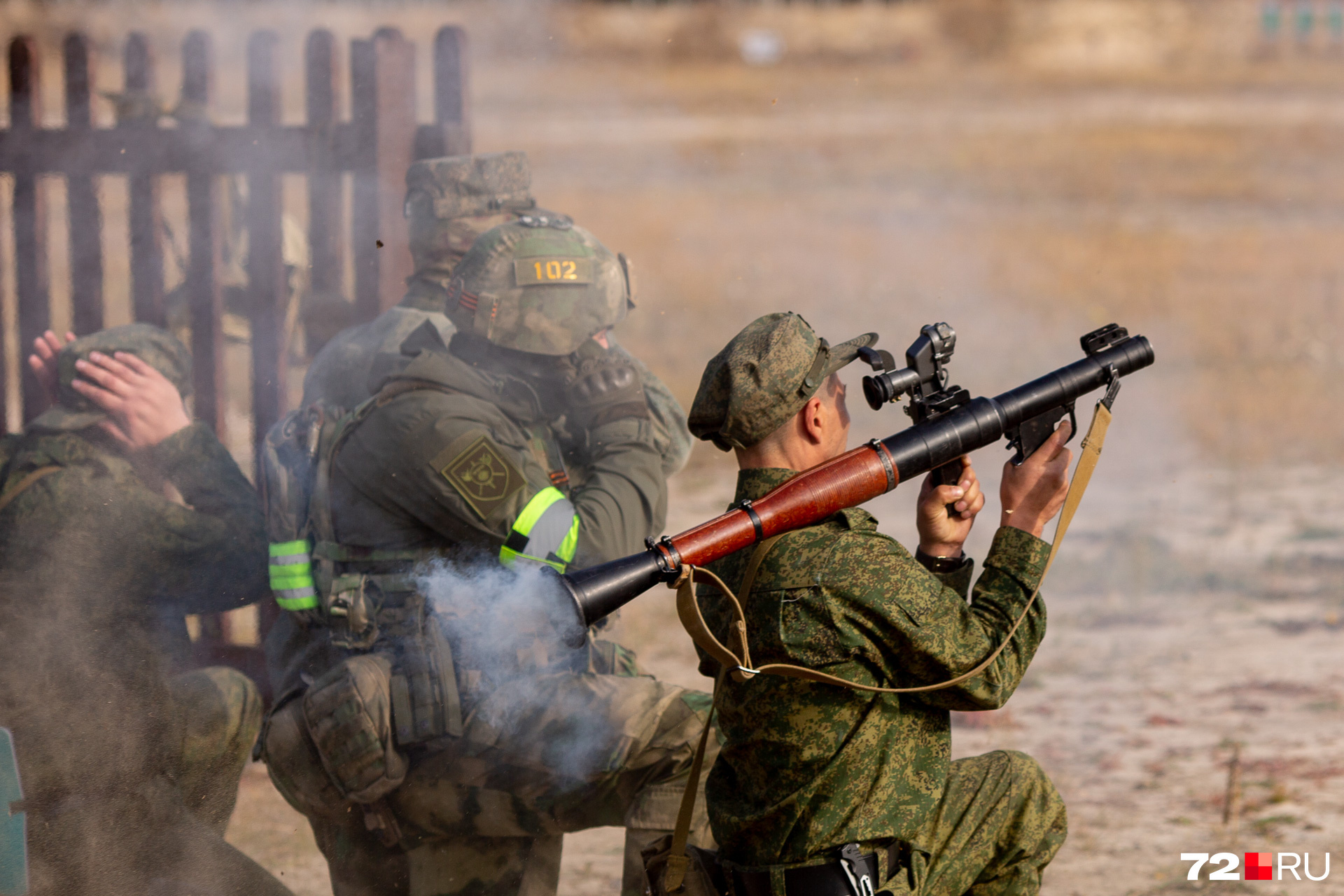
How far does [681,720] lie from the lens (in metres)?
3.54

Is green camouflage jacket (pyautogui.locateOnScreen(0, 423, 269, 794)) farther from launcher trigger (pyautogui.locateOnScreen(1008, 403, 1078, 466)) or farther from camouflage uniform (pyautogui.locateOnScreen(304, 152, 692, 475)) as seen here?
launcher trigger (pyautogui.locateOnScreen(1008, 403, 1078, 466))

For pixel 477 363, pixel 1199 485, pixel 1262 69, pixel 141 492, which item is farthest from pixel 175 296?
pixel 1262 69

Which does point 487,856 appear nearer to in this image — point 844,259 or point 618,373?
point 618,373

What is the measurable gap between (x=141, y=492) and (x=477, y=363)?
103cm

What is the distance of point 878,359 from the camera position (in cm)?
281

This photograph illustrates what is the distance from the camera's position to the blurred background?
5133 millimetres

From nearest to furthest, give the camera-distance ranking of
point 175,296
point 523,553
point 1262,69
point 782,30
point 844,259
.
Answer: point 523,553 < point 175,296 < point 844,259 < point 1262,69 < point 782,30

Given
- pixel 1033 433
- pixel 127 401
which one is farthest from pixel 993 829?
pixel 127 401

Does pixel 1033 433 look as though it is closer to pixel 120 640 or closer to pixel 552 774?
pixel 552 774

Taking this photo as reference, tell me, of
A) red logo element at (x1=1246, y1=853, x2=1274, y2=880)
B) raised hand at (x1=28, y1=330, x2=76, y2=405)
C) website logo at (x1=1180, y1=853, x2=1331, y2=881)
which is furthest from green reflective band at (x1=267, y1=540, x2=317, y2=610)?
red logo element at (x1=1246, y1=853, x2=1274, y2=880)

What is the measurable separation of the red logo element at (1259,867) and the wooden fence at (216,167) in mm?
Result: 3284

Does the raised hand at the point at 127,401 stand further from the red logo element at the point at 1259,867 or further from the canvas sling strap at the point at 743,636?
the red logo element at the point at 1259,867

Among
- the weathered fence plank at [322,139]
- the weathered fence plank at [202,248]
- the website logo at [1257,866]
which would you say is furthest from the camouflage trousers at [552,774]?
the weathered fence plank at [322,139]

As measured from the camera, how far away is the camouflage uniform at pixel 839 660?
2609 millimetres
